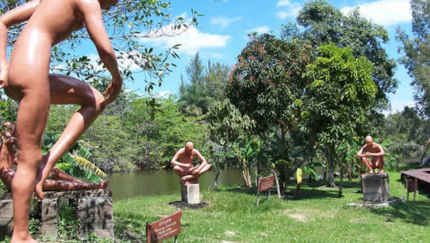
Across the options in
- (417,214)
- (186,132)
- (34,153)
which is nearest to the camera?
(34,153)

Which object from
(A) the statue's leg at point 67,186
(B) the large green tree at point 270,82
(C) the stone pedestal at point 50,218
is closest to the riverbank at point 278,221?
(C) the stone pedestal at point 50,218

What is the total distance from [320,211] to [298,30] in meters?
10.7

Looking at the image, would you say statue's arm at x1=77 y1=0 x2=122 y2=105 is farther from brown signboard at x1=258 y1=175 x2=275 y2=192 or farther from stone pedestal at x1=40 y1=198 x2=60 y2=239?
brown signboard at x1=258 y1=175 x2=275 y2=192

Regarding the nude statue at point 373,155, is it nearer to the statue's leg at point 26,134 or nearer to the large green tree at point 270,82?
the large green tree at point 270,82

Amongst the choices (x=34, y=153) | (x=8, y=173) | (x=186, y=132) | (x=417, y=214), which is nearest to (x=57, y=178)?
(x=8, y=173)

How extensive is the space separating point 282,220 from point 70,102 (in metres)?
6.88

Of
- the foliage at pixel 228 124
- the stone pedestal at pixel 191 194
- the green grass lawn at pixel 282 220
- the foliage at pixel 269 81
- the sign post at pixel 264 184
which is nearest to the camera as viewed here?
the green grass lawn at pixel 282 220

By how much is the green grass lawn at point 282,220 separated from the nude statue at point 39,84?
2.48m

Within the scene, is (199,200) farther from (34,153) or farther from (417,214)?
(34,153)

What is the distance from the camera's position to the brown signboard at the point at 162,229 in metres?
4.00

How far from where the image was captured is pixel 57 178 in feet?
14.9

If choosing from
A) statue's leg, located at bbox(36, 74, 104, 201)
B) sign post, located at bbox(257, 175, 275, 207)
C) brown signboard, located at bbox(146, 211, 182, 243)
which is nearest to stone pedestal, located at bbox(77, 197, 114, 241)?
brown signboard, located at bbox(146, 211, 182, 243)

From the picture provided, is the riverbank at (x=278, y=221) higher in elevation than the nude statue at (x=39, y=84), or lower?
lower

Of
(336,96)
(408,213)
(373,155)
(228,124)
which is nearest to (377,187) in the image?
(373,155)
